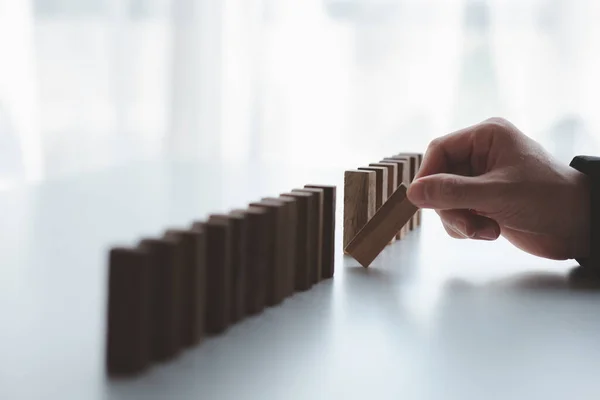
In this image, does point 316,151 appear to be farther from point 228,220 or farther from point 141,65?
point 228,220

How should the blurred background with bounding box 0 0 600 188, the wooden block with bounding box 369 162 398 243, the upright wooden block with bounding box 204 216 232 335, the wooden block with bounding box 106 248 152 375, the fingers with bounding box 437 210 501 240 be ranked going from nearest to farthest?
the wooden block with bounding box 106 248 152 375 → the upright wooden block with bounding box 204 216 232 335 → the fingers with bounding box 437 210 501 240 → the wooden block with bounding box 369 162 398 243 → the blurred background with bounding box 0 0 600 188

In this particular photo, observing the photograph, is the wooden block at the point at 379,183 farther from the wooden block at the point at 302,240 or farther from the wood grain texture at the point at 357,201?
the wooden block at the point at 302,240

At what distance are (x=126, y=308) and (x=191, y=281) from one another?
83 mm

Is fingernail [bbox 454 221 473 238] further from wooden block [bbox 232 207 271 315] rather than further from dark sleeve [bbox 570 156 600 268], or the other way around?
wooden block [bbox 232 207 271 315]

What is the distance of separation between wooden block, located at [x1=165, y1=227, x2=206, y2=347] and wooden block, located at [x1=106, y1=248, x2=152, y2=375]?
6 cm

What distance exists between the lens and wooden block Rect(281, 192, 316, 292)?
2.89ft

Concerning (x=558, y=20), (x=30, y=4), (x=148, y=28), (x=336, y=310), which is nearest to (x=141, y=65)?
(x=148, y=28)

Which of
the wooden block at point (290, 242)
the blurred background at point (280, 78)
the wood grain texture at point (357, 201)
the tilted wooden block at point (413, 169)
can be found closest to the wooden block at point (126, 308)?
the wooden block at point (290, 242)

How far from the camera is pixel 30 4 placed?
2.44 metres

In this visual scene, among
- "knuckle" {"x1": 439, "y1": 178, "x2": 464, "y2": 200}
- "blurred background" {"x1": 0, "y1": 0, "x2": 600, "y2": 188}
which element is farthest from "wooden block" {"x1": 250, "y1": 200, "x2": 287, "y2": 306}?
"blurred background" {"x1": 0, "y1": 0, "x2": 600, "y2": 188}

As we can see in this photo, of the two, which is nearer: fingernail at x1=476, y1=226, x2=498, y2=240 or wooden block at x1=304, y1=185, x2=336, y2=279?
wooden block at x1=304, y1=185, x2=336, y2=279

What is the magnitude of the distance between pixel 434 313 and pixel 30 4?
6.54 ft

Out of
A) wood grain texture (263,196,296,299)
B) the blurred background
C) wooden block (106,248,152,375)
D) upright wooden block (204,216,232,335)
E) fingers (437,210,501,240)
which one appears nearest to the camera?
wooden block (106,248,152,375)

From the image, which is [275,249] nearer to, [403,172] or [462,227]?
[462,227]
